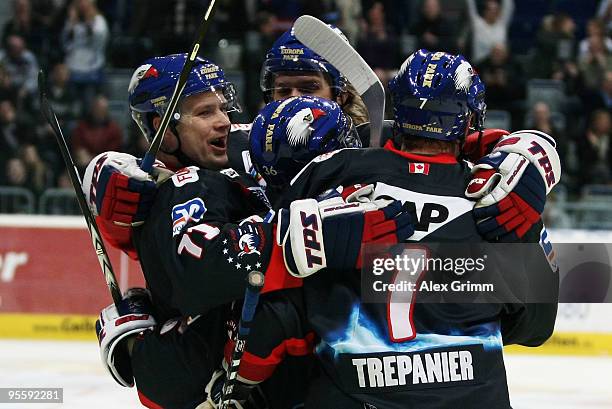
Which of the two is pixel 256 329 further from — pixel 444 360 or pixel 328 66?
pixel 328 66

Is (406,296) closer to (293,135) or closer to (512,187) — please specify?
(512,187)

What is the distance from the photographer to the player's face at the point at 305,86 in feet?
11.3

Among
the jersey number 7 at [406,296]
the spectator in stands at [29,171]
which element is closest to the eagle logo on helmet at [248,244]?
the jersey number 7 at [406,296]

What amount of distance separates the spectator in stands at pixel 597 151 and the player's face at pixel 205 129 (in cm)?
481

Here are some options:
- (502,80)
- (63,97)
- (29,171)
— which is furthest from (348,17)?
(29,171)

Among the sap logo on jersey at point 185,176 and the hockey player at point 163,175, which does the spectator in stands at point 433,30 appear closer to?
the hockey player at point 163,175

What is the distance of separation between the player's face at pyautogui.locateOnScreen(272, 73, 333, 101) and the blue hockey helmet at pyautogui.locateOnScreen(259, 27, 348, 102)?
0.02 metres

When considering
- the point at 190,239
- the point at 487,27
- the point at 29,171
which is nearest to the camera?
the point at 190,239

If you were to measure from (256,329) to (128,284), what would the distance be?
13.2 ft

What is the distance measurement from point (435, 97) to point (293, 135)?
0.35 m

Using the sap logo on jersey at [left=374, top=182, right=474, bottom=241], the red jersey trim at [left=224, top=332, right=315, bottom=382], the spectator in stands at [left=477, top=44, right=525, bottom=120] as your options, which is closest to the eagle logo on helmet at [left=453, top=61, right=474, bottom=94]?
the sap logo on jersey at [left=374, top=182, right=474, bottom=241]

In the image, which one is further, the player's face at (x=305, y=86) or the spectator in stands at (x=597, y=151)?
the spectator in stands at (x=597, y=151)

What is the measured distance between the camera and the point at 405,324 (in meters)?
2.42

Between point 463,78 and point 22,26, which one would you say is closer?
point 463,78
